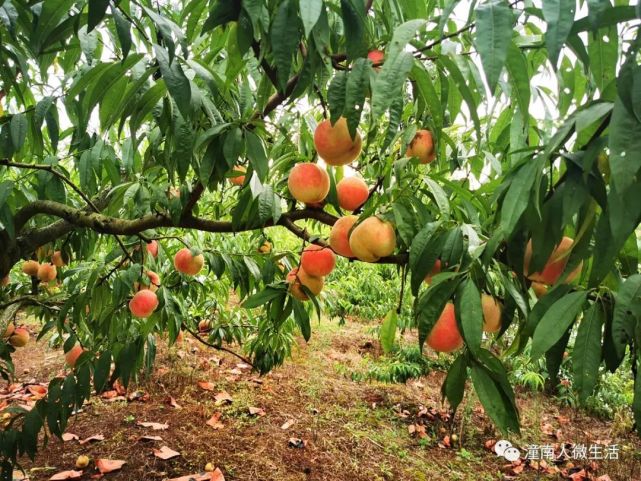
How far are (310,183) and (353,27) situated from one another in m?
0.48

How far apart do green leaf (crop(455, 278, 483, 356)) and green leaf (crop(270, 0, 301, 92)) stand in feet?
1.16

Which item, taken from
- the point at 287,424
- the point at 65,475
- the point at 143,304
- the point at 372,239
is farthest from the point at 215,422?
the point at 372,239

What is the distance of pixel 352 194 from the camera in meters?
1.13

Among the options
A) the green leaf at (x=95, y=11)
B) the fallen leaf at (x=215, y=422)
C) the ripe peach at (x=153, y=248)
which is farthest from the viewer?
the fallen leaf at (x=215, y=422)

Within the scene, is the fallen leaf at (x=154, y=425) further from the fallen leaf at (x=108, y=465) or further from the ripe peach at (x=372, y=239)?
the ripe peach at (x=372, y=239)

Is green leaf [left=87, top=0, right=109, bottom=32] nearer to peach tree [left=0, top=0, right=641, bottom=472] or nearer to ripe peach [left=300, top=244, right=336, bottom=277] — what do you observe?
peach tree [left=0, top=0, right=641, bottom=472]

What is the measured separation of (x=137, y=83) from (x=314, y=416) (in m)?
2.75

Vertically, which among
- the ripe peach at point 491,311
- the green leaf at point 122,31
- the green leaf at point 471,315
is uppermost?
the green leaf at point 122,31

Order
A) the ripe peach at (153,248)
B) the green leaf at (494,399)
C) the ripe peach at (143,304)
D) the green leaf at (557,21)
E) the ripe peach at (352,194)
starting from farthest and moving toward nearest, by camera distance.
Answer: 1. the ripe peach at (153,248)
2. the ripe peach at (143,304)
3. the ripe peach at (352,194)
4. the green leaf at (494,399)
5. the green leaf at (557,21)

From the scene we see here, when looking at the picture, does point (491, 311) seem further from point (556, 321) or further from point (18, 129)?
point (18, 129)

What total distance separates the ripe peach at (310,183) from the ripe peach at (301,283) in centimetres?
29

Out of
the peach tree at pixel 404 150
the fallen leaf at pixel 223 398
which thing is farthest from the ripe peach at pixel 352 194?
the fallen leaf at pixel 223 398

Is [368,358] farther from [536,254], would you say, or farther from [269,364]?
[536,254]

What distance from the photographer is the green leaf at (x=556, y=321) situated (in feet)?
1.68
